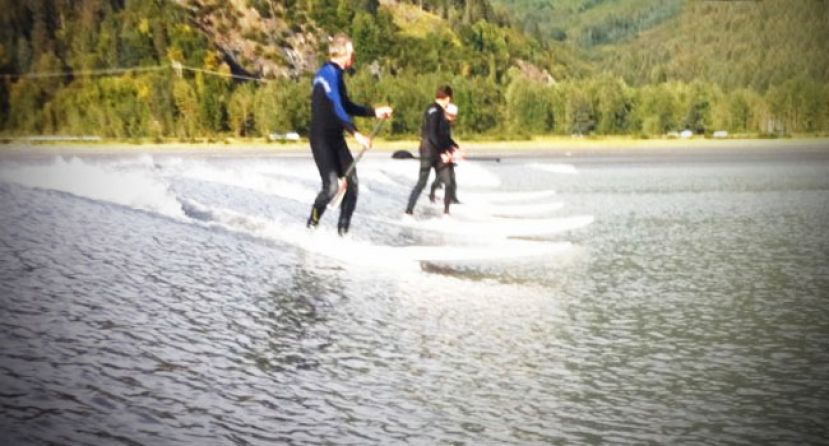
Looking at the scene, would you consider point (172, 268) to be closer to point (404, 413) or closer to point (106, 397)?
point (106, 397)

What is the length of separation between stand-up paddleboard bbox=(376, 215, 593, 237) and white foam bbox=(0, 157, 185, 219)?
324 centimetres

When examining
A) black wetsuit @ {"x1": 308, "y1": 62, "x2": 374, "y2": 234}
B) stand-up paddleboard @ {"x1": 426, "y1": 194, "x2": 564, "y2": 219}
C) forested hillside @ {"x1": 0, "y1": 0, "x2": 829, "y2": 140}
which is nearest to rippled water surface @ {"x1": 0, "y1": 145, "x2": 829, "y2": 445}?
black wetsuit @ {"x1": 308, "y1": 62, "x2": 374, "y2": 234}

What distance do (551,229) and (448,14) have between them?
575 feet

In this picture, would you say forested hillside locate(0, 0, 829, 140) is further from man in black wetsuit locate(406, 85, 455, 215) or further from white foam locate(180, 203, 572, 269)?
white foam locate(180, 203, 572, 269)

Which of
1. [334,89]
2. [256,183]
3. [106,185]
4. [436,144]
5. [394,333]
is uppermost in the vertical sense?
[334,89]

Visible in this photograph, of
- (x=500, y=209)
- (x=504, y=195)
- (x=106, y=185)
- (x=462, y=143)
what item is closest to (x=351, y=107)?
(x=500, y=209)

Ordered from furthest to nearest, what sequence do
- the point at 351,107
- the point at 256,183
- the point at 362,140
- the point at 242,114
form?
the point at 242,114 → the point at 256,183 → the point at 351,107 → the point at 362,140

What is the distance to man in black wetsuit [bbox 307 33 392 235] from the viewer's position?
989 centimetres

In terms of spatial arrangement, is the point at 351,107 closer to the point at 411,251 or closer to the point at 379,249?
the point at 379,249

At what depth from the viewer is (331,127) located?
33.1ft

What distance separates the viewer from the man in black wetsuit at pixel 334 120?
9891mm

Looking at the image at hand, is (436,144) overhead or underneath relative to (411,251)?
overhead

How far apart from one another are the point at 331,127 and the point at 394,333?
177 inches

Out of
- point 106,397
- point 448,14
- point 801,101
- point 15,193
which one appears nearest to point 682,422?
point 106,397
